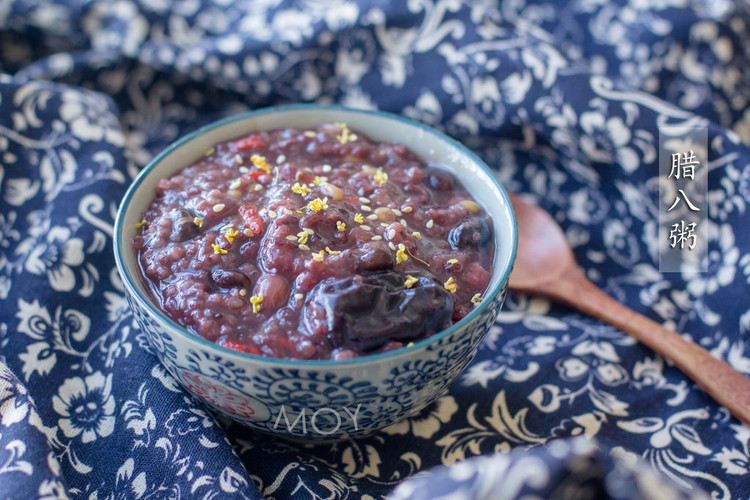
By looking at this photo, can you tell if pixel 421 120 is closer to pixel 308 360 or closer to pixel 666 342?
pixel 666 342

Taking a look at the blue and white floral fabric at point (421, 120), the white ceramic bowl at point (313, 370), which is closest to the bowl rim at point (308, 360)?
the white ceramic bowl at point (313, 370)

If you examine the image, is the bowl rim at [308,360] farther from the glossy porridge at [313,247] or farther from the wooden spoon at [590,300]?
the wooden spoon at [590,300]

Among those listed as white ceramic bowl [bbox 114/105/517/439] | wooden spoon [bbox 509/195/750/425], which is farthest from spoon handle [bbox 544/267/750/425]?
white ceramic bowl [bbox 114/105/517/439]

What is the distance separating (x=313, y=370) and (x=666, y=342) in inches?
61.3

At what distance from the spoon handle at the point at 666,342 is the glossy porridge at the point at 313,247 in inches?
27.1

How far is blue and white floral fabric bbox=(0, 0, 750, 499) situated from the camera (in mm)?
2354

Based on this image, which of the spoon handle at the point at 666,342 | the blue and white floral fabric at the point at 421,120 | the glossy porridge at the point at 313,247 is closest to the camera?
the glossy porridge at the point at 313,247

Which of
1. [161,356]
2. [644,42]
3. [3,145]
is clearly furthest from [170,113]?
[644,42]

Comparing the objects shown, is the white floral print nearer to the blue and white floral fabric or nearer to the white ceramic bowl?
the blue and white floral fabric

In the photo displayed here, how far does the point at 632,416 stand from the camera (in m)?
2.64

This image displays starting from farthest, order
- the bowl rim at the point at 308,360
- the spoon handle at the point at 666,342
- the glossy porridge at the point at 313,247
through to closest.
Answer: the spoon handle at the point at 666,342
the glossy porridge at the point at 313,247
the bowl rim at the point at 308,360

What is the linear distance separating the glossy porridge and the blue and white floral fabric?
0.45 meters

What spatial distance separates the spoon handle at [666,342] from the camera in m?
2.59

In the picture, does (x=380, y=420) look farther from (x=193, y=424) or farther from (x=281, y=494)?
(x=193, y=424)
